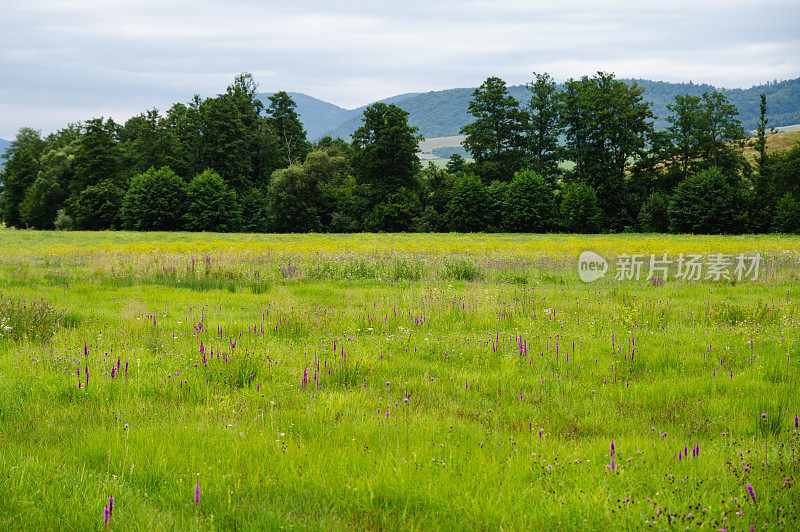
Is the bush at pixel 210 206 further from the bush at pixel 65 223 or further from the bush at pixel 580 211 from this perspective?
the bush at pixel 580 211

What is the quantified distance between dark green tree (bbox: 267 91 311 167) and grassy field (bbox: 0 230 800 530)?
77889mm

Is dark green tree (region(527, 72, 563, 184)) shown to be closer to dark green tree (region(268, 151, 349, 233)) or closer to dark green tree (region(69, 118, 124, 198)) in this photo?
dark green tree (region(268, 151, 349, 233))

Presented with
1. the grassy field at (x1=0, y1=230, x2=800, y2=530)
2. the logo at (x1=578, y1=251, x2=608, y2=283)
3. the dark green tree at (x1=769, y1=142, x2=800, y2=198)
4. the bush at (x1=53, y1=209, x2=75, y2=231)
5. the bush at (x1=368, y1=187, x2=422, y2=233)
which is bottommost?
the grassy field at (x1=0, y1=230, x2=800, y2=530)

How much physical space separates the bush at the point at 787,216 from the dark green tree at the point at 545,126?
1080 inches

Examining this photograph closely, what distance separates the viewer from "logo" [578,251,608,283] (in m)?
17.2

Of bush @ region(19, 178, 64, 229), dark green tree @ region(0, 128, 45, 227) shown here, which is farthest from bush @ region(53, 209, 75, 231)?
dark green tree @ region(0, 128, 45, 227)

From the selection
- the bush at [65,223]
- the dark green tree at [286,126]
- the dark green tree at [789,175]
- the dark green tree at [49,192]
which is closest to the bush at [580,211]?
the dark green tree at [789,175]

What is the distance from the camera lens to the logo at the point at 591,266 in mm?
17234

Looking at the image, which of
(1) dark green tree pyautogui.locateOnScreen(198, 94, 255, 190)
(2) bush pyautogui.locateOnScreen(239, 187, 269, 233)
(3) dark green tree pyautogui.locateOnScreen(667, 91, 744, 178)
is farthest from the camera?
(1) dark green tree pyautogui.locateOnScreen(198, 94, 255, 190)

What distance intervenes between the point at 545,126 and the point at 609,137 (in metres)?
11.1

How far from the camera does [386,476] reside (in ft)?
12.9

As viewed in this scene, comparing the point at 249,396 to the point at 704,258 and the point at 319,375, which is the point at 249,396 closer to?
the point at 319,375

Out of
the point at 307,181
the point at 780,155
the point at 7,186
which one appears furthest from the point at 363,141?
the point at 7,186

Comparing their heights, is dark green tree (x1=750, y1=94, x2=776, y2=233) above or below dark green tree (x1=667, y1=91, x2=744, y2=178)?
below
